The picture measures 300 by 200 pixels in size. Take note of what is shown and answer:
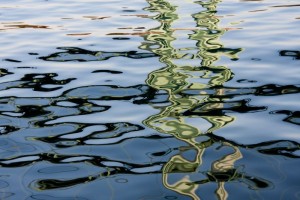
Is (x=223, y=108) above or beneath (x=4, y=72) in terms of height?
beneath

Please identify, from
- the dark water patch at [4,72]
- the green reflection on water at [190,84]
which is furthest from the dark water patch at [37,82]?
the green reflection on water at [190,84]

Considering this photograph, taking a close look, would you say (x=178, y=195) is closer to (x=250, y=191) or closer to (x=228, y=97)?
(x=250, y=191)

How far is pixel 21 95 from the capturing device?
4891mm

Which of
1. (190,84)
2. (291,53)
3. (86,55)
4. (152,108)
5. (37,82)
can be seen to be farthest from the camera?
(86,55)

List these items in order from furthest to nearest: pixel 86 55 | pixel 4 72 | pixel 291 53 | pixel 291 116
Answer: pixel 86 55 → pixel 291 53 → pixel 4 72 → pixel 291 116

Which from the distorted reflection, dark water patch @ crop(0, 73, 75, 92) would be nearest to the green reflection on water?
the distorted reflection

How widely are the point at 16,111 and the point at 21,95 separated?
1.48ft

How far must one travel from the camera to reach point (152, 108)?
442cm

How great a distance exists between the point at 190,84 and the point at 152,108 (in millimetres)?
709

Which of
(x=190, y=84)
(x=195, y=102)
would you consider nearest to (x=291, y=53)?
(x=190, y=84)

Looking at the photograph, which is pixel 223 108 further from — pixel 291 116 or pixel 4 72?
pixel 4 72

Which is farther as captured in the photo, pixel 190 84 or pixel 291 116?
pixel 190 84

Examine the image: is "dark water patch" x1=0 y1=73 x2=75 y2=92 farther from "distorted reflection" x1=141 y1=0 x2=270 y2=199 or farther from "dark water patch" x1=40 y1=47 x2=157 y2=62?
"distorted reflection" x1=141 y1=0 x2=270 y2=199

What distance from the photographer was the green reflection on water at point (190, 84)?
3238 mm
